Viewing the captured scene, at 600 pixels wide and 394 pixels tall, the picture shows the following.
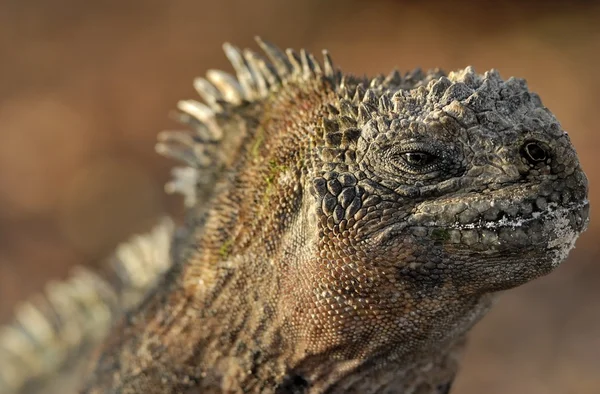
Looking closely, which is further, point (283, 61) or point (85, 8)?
point (85, 8)

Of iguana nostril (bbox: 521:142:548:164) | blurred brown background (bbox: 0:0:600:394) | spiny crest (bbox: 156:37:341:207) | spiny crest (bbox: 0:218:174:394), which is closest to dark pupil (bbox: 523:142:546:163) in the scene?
iguana nostril (bbox: 521:142:548:164)

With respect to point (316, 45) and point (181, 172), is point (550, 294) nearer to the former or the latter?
point (181, 172)

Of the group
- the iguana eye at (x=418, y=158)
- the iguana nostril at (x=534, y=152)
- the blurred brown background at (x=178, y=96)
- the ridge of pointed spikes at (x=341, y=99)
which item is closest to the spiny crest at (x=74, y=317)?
the ridge of pointed spikes at (x=341, y=99)

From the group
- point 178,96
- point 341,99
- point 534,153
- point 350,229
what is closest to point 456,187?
point 534,153

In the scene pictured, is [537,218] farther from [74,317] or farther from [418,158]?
[74,317]

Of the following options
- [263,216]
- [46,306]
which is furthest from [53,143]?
[263,216]

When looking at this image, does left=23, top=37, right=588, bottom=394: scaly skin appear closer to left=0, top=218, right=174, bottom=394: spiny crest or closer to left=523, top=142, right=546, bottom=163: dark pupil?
left=523, top=142, right=546, bottom=163: dark pupil
